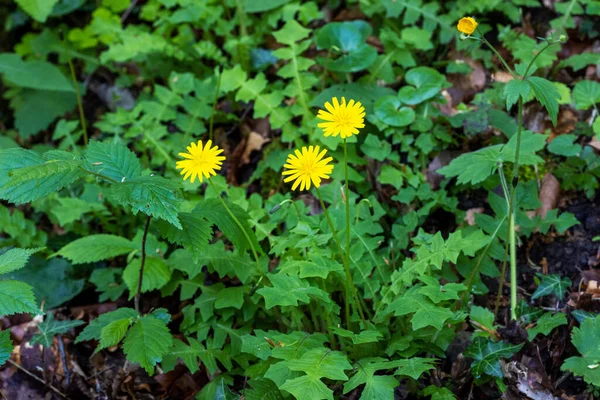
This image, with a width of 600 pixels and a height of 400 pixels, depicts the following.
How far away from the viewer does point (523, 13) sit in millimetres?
3691

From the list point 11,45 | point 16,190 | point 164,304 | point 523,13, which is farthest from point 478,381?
point 11,45

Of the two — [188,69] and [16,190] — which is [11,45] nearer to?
[188,69]

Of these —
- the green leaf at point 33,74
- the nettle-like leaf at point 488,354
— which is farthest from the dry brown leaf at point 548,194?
the green leaf at point 33,74

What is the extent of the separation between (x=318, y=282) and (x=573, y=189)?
5.03 ft

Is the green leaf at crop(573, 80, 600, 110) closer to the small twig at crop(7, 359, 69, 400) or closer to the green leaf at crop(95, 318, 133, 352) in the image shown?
the green leaf at crop(95, 318, 133, 352)

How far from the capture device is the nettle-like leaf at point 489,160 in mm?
2355

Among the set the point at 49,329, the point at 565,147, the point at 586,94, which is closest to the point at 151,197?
the point at 49,329

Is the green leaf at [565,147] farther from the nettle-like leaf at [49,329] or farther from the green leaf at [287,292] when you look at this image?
the nettle-like leaf at [49,329]

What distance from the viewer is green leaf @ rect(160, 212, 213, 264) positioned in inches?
80.3

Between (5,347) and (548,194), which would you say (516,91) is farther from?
(5,347)

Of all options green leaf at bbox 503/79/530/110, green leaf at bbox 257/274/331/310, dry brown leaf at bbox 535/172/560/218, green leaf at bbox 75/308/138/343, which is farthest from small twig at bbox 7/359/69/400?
dry brown leaf at bbox 535/172/560/218

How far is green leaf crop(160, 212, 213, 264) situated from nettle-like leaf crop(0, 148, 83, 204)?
0.37 m

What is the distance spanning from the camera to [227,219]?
2174 millimetres

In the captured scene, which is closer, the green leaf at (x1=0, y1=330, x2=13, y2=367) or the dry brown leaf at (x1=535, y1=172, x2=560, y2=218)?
the green leaf at (x1=0, y1=330, x2=13, y2=367)
